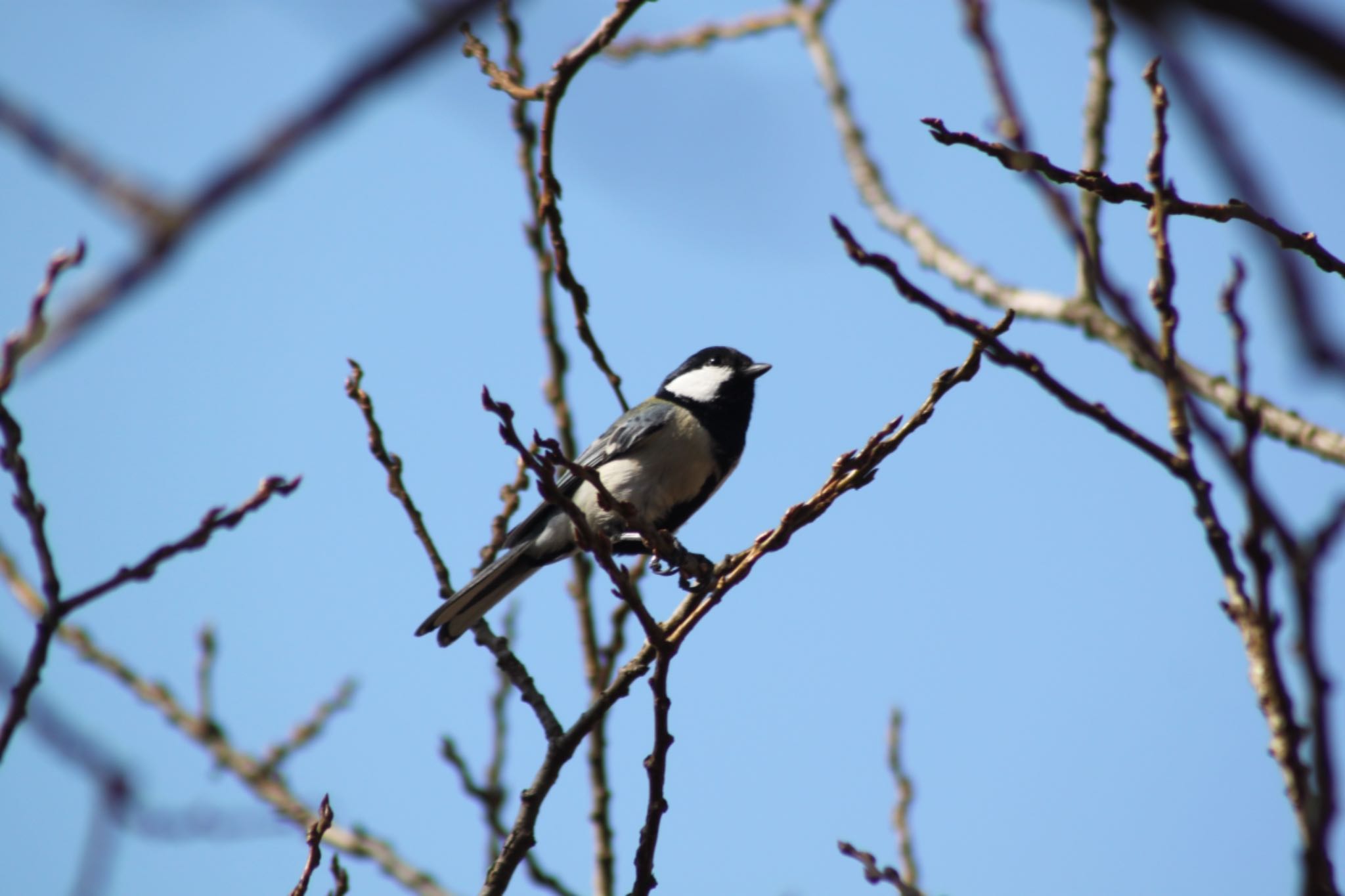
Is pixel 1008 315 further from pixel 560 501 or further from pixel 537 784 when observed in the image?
pixel 537 784

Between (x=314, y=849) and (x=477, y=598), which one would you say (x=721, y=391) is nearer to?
(x=477, y=598)

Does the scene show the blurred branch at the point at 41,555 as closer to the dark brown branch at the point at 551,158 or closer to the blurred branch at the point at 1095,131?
the dark brown branch at the point at 551,158

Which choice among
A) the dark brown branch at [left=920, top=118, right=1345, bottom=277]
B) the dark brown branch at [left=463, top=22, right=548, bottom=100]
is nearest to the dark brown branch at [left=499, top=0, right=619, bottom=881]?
the dark brown branch at [left=463, top=22, right=548, bottom=100]

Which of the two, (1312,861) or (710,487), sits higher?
(710,487)

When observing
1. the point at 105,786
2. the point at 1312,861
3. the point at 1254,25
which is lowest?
the point at 1312,861

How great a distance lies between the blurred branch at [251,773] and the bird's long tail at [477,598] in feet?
2.39

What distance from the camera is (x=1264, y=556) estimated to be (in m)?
1.19

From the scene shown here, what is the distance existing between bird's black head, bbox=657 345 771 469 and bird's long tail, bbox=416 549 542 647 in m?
1.16

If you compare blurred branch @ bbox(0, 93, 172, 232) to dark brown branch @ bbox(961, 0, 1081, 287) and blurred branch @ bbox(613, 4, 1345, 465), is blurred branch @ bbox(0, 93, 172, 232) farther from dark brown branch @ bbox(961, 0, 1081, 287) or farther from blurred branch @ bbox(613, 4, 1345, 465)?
blurred branch @ bbox(613, 4, 1345, 465)

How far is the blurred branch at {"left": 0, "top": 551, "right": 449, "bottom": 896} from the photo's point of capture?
416 cm

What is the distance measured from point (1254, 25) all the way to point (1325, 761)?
2.46ft

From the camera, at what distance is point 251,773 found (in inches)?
176

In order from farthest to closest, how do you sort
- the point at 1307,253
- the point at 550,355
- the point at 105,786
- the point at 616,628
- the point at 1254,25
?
the point at 550,355 → the point at 616,628 → the point at 1307,253 → the point at 105,786 → the point at 1254,25

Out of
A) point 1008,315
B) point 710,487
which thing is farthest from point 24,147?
point 710,487
